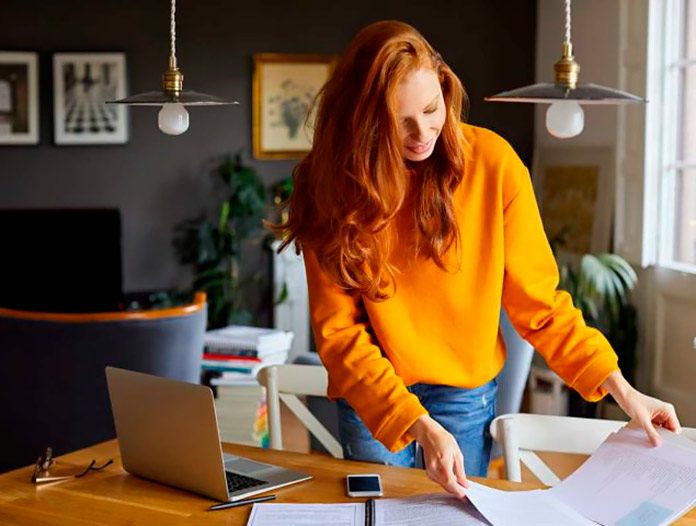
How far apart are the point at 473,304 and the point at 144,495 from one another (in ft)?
2.32

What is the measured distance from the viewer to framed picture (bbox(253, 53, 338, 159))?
6430 millimetres

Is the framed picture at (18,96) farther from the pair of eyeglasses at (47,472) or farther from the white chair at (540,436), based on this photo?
the white chair at (540,436)

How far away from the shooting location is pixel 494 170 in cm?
219

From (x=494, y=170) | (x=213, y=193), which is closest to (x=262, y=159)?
(x=213, y=193)

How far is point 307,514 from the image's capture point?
186 cm

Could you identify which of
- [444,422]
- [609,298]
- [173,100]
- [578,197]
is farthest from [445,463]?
[578,197]

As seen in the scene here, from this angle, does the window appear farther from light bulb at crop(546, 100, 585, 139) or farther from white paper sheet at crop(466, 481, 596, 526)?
white paper sheet at crop(466, 481, 596, 526)

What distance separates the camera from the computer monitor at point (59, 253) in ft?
16.9

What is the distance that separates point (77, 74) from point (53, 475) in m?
4.36

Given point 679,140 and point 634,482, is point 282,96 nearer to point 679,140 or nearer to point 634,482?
point 679,140

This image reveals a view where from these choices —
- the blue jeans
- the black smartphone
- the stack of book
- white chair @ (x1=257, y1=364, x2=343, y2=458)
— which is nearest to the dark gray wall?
the stack of book

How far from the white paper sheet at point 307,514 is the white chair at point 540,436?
43cm

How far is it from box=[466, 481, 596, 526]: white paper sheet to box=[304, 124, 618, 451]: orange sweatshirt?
30cm

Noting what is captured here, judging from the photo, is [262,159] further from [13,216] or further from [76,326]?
[76,326]
